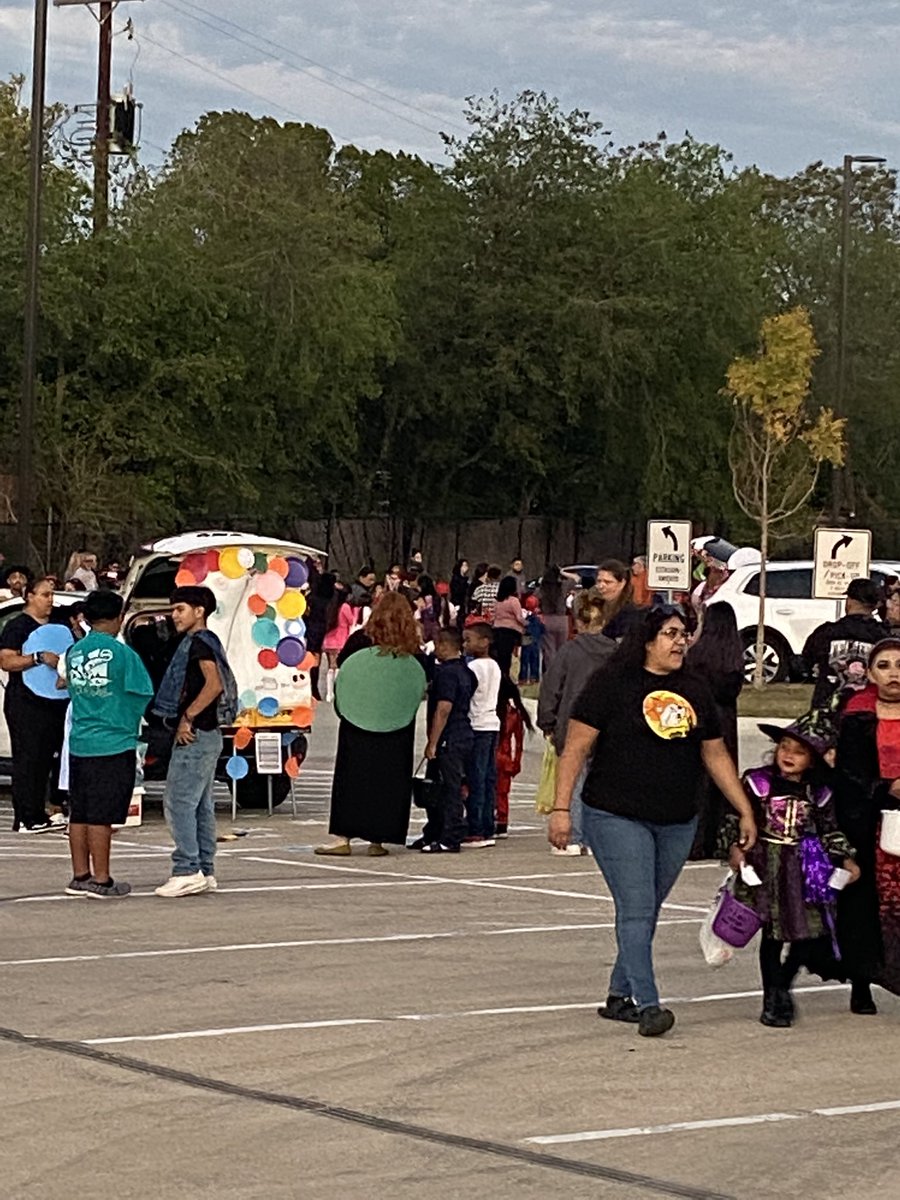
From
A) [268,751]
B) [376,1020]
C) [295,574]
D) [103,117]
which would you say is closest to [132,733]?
[376,1020]

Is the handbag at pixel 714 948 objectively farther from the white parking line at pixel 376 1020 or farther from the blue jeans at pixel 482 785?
the blue jeans at pixel 482 785

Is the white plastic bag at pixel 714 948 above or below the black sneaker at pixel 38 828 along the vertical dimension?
above

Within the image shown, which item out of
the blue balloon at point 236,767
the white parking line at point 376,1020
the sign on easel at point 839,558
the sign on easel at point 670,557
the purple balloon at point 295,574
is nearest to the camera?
the white parking line at point 376,1020

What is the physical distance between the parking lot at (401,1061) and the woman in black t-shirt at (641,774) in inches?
16.8

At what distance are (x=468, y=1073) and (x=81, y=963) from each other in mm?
3111

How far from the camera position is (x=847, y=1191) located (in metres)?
7.16

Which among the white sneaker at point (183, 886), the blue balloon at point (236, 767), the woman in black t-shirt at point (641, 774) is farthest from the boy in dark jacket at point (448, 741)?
the woman in black t-shirt at point (641, 774)

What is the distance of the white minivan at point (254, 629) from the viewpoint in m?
19.1

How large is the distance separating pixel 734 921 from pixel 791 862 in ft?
1.11

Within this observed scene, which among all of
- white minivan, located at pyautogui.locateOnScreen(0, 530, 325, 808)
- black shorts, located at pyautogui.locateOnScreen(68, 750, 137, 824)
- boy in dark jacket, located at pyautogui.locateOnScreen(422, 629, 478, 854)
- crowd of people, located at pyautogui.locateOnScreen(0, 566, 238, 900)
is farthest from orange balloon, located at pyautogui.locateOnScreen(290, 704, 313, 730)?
black shorts, located at pyautogui.locateOnScreen(68, 750, 137, 824)

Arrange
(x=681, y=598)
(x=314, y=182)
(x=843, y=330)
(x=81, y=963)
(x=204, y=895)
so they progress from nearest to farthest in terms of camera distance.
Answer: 1. (x=81, y=963)
2. (x=204, y=895)
3. (x=681, y=598)
4. (x=843, y=330)
5. (x=314, y=182)

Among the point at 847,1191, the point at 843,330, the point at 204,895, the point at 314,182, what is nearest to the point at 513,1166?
the point at 847,1191

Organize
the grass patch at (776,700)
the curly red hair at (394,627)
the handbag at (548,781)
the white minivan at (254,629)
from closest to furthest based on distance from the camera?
the curly red hair at (394,627)
the handbag at (548,781)
the white minivan at (254,629)
the grass patch at (776,700)

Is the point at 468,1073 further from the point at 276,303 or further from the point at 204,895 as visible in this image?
the point at 276,303
